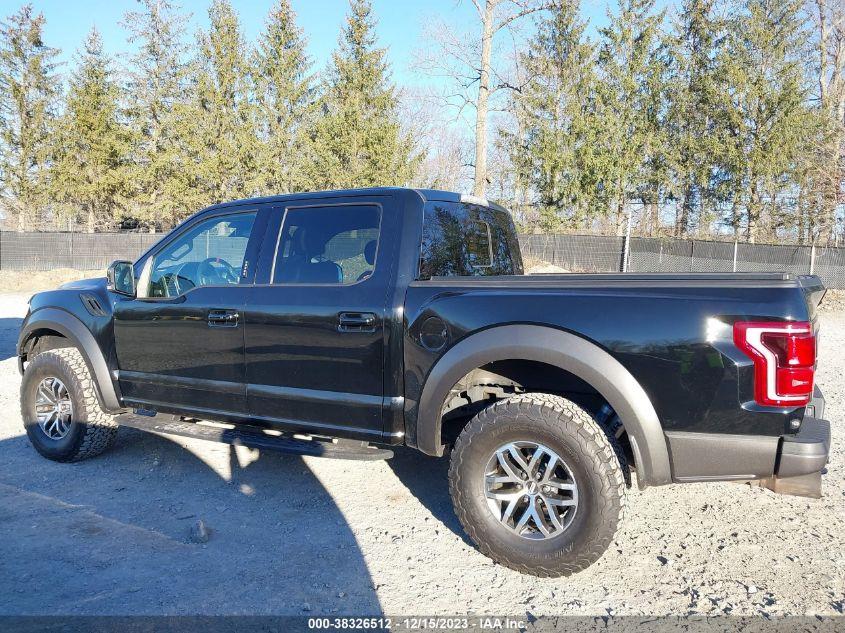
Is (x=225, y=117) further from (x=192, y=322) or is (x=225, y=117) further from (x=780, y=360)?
(x=780, y=360)

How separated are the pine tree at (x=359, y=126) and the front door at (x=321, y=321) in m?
20.9

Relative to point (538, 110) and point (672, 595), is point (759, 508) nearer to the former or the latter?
point (672, 595)

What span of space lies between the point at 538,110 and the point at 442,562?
2740 cm

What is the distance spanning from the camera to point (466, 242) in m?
3.99

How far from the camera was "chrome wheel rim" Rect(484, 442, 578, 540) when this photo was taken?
10.0 feet

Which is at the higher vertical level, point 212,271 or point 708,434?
point 212,271

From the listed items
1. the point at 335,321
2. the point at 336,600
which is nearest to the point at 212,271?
the point at 335,321

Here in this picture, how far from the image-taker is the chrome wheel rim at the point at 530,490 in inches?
120

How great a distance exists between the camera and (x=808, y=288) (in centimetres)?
300

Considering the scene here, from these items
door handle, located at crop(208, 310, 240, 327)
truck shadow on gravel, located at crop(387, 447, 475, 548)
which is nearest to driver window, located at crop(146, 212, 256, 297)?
door handle, located at crop(208, 310, 240, 327)

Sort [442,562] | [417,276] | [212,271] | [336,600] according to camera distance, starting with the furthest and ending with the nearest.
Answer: [212,271] → [417,276] → [442,562] → [336,600]

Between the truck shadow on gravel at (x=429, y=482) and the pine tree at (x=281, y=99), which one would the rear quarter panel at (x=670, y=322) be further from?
the pine tree at (x=281, y=99)

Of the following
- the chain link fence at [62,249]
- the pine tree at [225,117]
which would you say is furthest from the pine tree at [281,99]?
the chain link fence at [62,249]

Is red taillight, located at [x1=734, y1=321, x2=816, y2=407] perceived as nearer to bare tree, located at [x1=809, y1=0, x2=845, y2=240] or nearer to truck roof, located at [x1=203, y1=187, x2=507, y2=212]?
truck roof, located at [x1=203, y1=187, x2=507, y2=212]
